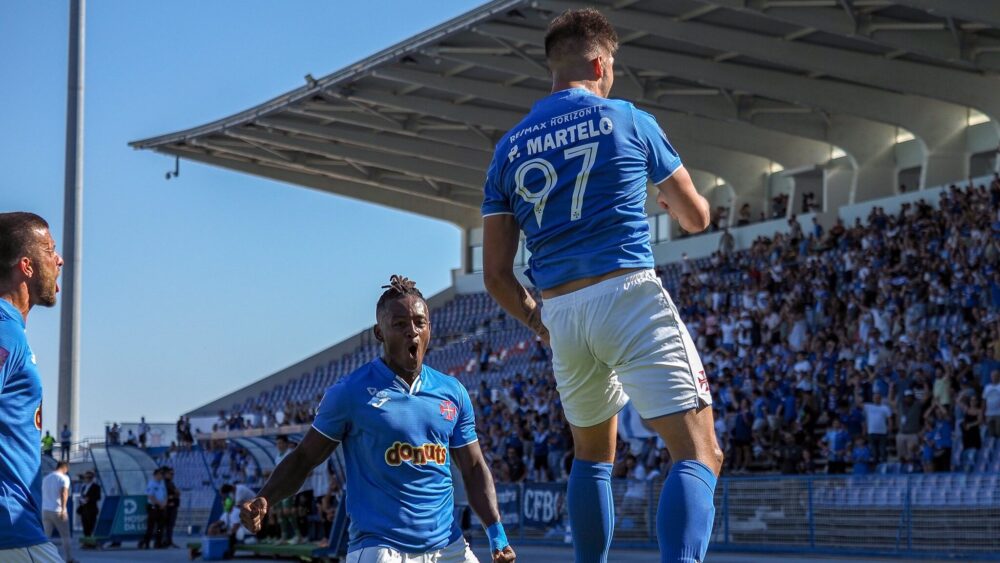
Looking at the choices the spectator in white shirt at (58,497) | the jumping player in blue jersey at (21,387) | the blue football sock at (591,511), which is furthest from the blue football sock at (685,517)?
the spectator in white shirt at (58,497)

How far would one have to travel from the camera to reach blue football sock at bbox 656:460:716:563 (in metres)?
4.80

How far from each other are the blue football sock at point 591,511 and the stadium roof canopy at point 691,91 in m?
25.1

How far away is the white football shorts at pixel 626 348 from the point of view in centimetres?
500

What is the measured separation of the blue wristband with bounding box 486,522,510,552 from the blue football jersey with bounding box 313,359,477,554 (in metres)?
0.17

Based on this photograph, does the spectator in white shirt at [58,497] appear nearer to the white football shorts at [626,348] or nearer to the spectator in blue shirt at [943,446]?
the spectator in blue shirt at [943,446]

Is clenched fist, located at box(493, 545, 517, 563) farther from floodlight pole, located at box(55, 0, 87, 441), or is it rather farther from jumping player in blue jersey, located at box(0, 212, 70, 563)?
floodlight pole, located at box(55, 0, 87, 441)

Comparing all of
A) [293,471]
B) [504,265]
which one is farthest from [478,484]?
[504,265]

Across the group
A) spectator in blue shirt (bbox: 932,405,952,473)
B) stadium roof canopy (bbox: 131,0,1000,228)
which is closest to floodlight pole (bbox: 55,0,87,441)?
stadium roof canopy (bbox: 131,0,1000,228)

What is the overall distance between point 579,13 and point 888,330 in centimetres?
2104

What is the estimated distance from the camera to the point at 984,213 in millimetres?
26281

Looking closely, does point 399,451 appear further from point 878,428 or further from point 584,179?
point 878,428

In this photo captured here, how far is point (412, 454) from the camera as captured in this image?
6.38m

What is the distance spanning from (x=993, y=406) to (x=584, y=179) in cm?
1630

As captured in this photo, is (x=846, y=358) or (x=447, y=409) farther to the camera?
(x=846, y=358)
